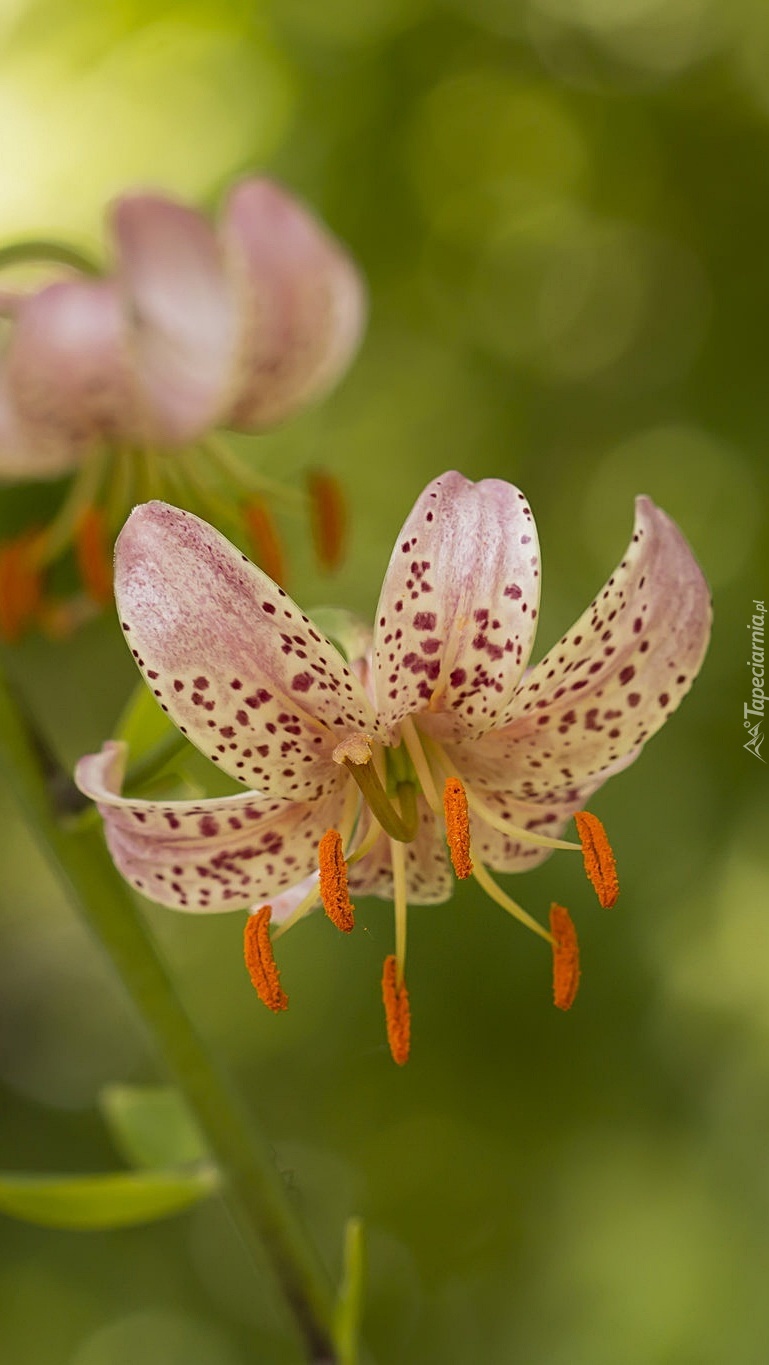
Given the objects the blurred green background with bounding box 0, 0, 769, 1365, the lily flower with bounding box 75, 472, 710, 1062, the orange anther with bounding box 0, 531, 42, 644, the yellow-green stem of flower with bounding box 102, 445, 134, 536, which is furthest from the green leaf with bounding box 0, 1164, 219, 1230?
the blurred green background with bounding box 0, 0, 769, 1365

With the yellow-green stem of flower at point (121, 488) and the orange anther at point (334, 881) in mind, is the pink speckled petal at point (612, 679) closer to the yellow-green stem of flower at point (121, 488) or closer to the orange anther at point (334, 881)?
the orange anther at point (334, 881)

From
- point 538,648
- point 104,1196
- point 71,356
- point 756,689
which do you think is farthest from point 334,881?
point 538,648

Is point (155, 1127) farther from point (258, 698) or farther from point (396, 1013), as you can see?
point (258, 698)

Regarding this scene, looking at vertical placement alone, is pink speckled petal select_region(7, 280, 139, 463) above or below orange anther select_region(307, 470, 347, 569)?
above

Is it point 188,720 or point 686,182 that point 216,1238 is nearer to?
point 686,182

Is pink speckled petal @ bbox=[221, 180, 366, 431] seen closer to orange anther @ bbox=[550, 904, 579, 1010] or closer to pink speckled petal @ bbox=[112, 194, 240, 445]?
pink speckled petal @ bbox=[112, 194, 240, 445]

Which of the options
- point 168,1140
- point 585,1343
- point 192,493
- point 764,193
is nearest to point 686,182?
point 764,193
